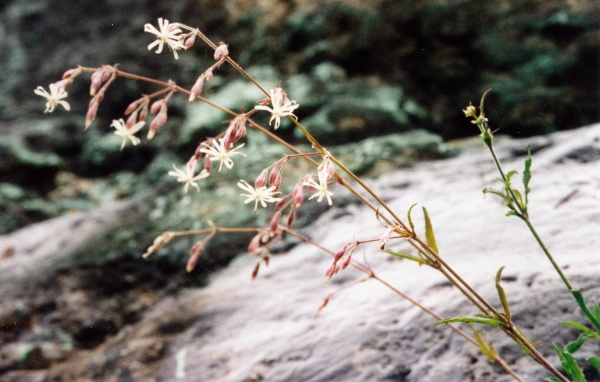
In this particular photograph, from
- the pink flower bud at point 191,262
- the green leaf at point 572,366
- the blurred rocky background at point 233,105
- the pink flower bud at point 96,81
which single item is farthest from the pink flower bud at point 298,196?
the blurred rocky background at point 233,105

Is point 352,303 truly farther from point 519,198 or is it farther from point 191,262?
point 519,198

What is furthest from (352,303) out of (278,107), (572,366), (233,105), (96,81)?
(233,105)

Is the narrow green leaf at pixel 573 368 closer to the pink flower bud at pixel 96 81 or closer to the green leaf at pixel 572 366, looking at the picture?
the green leaf at pixel 572 366

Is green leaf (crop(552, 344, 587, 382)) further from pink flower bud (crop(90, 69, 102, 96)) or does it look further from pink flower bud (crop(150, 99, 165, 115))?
pink flower bud (crop(90, 69, 102, 96))

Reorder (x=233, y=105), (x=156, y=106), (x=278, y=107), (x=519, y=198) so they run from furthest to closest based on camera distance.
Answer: (x=233, y=105) → (x=156, y=106) → (x=519, y=198) → (x=278, y=107)

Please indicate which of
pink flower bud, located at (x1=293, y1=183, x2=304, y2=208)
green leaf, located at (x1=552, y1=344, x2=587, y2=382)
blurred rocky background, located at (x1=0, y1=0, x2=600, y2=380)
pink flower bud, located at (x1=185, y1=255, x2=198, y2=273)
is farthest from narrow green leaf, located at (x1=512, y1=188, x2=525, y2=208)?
blurred rocky background, located at (x1=0, y1=0, x2=600, y2=380)

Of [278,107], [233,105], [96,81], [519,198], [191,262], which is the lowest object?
[191,262]
